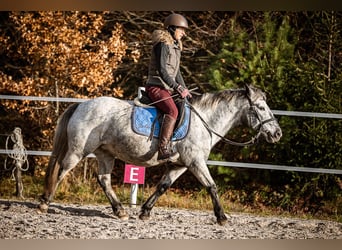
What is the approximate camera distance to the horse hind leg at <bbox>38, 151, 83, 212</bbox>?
5609 mm

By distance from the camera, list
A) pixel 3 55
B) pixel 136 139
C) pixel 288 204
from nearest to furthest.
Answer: pixel 136 139
pixel 288 204
pixel 3 55

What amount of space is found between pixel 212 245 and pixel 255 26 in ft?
8.39

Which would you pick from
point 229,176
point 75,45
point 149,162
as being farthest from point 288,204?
point 75,45

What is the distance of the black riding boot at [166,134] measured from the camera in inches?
215

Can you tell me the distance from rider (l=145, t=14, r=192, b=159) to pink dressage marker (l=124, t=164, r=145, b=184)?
32.2 inches

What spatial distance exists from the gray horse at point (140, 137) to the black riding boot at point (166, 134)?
8cm

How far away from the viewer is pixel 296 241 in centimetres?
580

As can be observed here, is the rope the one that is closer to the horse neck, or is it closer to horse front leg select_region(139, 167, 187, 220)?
horse front leg select_region(139, 167, 187, 220)

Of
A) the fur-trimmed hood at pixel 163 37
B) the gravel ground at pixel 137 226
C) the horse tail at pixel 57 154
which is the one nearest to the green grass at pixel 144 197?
the gravel ground at pixel 137 226

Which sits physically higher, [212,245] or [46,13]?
[46,13]

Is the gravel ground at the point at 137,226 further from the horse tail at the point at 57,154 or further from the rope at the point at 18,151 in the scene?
the rope at the point at 18,151

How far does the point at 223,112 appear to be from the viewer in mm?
5762

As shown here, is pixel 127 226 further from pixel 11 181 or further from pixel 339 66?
pixel 339 66

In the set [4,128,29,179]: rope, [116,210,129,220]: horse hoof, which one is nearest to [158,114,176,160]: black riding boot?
[116,210,129,220]: horse hoof
